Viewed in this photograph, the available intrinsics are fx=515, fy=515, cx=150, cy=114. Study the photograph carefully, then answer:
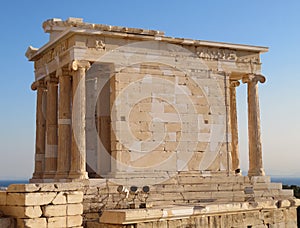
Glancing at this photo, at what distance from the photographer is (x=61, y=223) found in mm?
10734

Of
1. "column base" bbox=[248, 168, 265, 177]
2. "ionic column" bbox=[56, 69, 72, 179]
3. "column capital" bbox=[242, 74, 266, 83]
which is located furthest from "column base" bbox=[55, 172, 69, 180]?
"column capital" bbox=[242, 74, 266, 83]

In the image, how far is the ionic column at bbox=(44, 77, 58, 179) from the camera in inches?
806

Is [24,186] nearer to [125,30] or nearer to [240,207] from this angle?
[240,207]

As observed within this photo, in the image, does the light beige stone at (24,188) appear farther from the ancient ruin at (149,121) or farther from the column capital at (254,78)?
the column capital at (254,78)

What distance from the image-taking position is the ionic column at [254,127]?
20.8 m

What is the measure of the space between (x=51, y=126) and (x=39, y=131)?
1.31m

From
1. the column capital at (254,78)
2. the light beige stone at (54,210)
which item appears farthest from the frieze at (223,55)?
the light beige stone at (54,210)

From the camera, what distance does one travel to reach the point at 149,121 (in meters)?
18.8

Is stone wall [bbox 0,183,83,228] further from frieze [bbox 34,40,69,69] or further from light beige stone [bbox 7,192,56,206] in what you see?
frieze [bbox 34,40,69,69]

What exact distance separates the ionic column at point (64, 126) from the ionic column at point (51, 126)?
1490mm

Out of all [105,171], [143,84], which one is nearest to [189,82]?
[143,84]

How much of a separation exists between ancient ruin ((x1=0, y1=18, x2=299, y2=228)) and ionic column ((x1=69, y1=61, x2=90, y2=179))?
0.03m

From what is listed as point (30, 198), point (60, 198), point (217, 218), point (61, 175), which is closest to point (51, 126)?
point (61, 175)

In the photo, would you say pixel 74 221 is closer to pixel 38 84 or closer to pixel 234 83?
pixel 38 84
